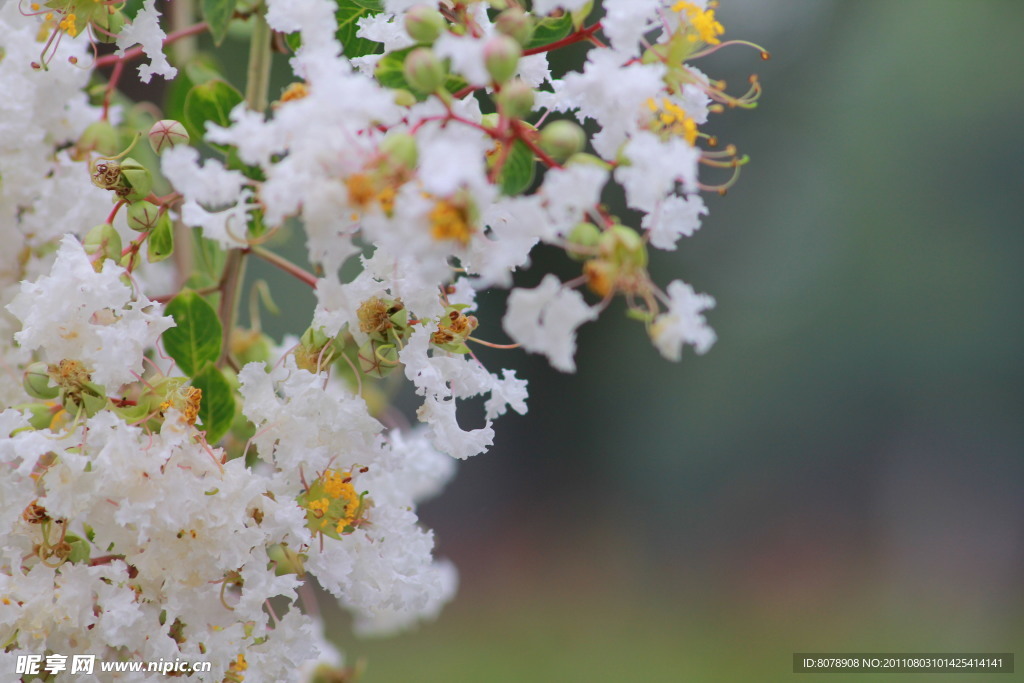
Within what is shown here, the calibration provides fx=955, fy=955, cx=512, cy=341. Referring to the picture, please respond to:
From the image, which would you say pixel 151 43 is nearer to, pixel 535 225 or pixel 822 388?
pixel 535 225

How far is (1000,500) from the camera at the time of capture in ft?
9.08

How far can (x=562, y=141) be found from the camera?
387 mm

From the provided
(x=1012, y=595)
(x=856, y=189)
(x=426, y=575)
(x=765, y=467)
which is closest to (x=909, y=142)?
(x=856, y=189)

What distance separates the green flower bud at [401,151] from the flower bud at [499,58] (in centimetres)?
5

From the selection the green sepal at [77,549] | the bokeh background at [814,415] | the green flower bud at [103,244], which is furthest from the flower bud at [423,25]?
the bokeh background at [814,415]

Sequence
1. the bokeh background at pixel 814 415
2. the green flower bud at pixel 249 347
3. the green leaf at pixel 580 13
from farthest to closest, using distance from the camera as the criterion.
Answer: the bokeh background at pixel 814 415
the green flower bud at pixel 249 347
the green leaf at pixel 580 13

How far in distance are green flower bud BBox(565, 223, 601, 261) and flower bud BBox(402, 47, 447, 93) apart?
0.08 m

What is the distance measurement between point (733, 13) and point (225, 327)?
1881mm

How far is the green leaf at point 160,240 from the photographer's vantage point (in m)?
0.52

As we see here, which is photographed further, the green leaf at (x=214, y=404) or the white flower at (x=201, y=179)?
the green leaf at (x=214, y=404)

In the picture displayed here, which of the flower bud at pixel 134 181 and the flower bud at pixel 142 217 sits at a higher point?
the flower bud at pixel 134 181

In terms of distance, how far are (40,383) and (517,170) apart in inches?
10.8

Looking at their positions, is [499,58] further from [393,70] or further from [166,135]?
[166,135]

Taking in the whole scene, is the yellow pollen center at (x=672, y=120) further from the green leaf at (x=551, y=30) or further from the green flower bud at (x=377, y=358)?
the green flower bud at (x=377, y=358)
